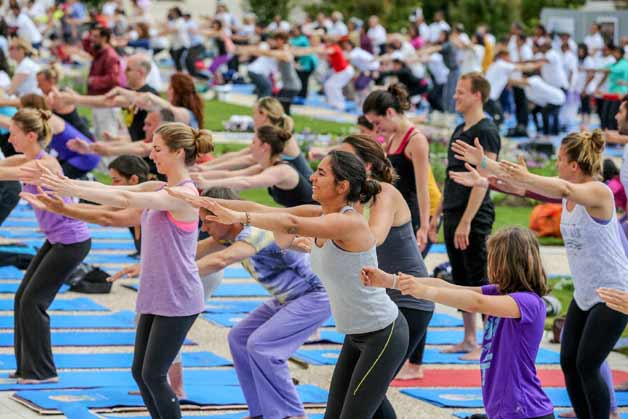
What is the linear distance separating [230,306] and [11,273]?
2.24m

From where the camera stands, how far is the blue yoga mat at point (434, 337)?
31.6 feet

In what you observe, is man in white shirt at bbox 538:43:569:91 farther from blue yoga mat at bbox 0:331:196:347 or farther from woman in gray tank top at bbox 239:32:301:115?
blue yoga mat at bbox 0:331:196:347

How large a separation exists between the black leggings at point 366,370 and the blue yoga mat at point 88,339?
3.63 meters

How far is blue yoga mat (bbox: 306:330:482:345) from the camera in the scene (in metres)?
9.62

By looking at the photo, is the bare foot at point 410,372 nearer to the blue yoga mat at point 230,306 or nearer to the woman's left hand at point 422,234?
the woman's left hand at point 422,234

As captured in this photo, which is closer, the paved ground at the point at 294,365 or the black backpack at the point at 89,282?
the paved ground at the point at 294,365

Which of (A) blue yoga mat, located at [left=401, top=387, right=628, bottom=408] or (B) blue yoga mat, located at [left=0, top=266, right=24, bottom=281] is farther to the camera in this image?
(B) blue yoga mat, located at [left=0, top=266, right=24, bottom=281]

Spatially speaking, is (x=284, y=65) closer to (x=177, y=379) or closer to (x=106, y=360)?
(x=106, y=360)

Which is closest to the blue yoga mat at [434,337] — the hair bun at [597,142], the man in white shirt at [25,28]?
the hair bun at [597,142]

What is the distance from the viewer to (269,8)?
4466 centimetres

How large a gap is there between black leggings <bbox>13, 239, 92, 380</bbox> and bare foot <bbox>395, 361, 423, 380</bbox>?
88.8 inches

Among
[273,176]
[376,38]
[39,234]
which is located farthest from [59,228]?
[376,38]

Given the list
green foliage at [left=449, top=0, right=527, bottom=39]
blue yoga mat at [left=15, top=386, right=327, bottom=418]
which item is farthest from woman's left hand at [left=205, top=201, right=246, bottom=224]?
green foliage at [left=449, top=0, right=527, bottom=39]

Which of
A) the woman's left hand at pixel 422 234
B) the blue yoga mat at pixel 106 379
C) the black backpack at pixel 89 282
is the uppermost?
the woman's left hand at pixel 422 234
